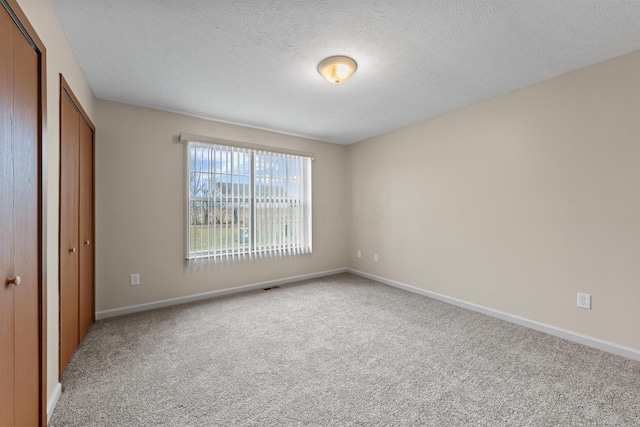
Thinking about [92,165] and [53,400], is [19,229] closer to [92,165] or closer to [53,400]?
[53,400]

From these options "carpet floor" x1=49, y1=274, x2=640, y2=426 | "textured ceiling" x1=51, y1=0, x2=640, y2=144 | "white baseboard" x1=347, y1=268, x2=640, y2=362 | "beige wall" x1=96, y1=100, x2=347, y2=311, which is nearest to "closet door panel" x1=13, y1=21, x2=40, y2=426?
"carpet floor" x1=49, y1=274, x2=640, y2=426

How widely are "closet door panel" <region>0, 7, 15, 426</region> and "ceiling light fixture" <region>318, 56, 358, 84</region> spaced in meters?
1.84

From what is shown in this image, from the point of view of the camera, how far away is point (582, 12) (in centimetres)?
173

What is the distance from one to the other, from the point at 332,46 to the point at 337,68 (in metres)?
0.21

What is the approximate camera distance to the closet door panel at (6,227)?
110 cm

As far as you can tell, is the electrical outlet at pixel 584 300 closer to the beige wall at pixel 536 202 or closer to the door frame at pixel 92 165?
the beige wall at pixel 536 202

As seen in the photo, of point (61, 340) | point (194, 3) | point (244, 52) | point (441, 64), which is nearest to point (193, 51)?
point (244, 52)

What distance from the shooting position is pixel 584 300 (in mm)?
2426

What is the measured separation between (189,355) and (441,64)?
326cm

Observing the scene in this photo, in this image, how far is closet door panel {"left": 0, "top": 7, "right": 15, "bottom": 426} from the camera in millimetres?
1103

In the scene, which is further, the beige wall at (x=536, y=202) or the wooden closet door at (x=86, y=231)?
the wooden closet door at (x=86, y=231)

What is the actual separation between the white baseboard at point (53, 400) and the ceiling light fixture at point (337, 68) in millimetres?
2945

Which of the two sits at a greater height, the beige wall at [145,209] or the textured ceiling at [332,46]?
the textured ceiling at [332,46]

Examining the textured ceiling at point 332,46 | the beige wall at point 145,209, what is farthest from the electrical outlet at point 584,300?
the beige wall at point 145,209
